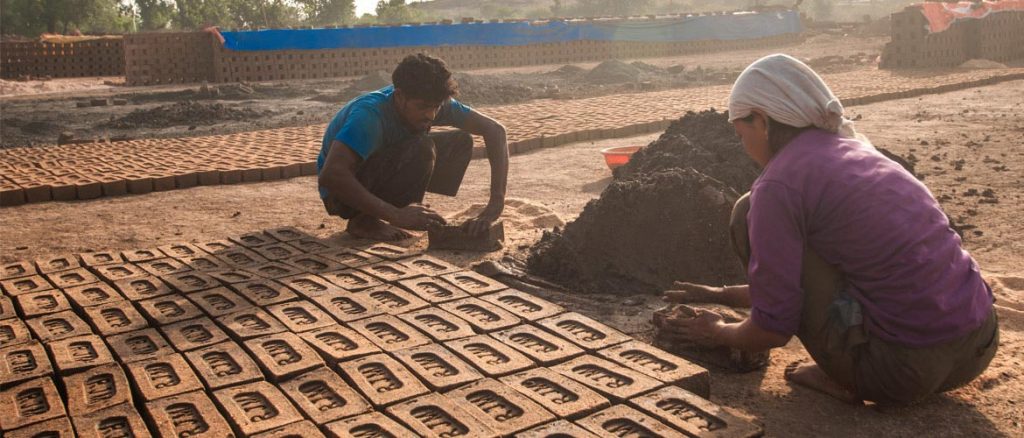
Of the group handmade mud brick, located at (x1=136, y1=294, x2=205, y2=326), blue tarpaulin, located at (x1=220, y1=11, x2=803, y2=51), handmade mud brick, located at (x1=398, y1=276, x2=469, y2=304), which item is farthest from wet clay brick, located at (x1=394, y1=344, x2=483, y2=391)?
blue tarpaulin, located at (x1=220, y1=11, x2=803, y2=51)

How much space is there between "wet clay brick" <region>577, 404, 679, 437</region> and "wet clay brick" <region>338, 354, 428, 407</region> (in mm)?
542

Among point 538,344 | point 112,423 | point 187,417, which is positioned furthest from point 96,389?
point 538,344

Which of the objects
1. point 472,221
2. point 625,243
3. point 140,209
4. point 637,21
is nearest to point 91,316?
point 472,221

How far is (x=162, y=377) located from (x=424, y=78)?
1883mm

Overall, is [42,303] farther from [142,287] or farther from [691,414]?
[691,414]

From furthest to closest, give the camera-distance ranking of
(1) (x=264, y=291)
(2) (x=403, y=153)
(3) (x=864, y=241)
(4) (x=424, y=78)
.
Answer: (2) (x=403, y=153) → (4) (x=424, y=78) → (1) (x=264, y=291) → (3) (x=864, y=241)

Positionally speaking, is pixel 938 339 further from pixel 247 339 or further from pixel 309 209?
pixel 309 209

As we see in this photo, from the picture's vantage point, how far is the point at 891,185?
7.71 ft

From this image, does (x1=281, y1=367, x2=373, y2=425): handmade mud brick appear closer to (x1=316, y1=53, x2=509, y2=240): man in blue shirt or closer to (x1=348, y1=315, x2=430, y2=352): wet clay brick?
(x1=348, y1=315, x2=430, y2=352): wet clay brick

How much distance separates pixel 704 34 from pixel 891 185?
77.5ft

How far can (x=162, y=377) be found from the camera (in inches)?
112

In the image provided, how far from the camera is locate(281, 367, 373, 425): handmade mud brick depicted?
2.52m

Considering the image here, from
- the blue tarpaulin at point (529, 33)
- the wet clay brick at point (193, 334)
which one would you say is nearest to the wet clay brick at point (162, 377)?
the wet clay brick at point (193, 334)

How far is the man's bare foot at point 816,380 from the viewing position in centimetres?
268
